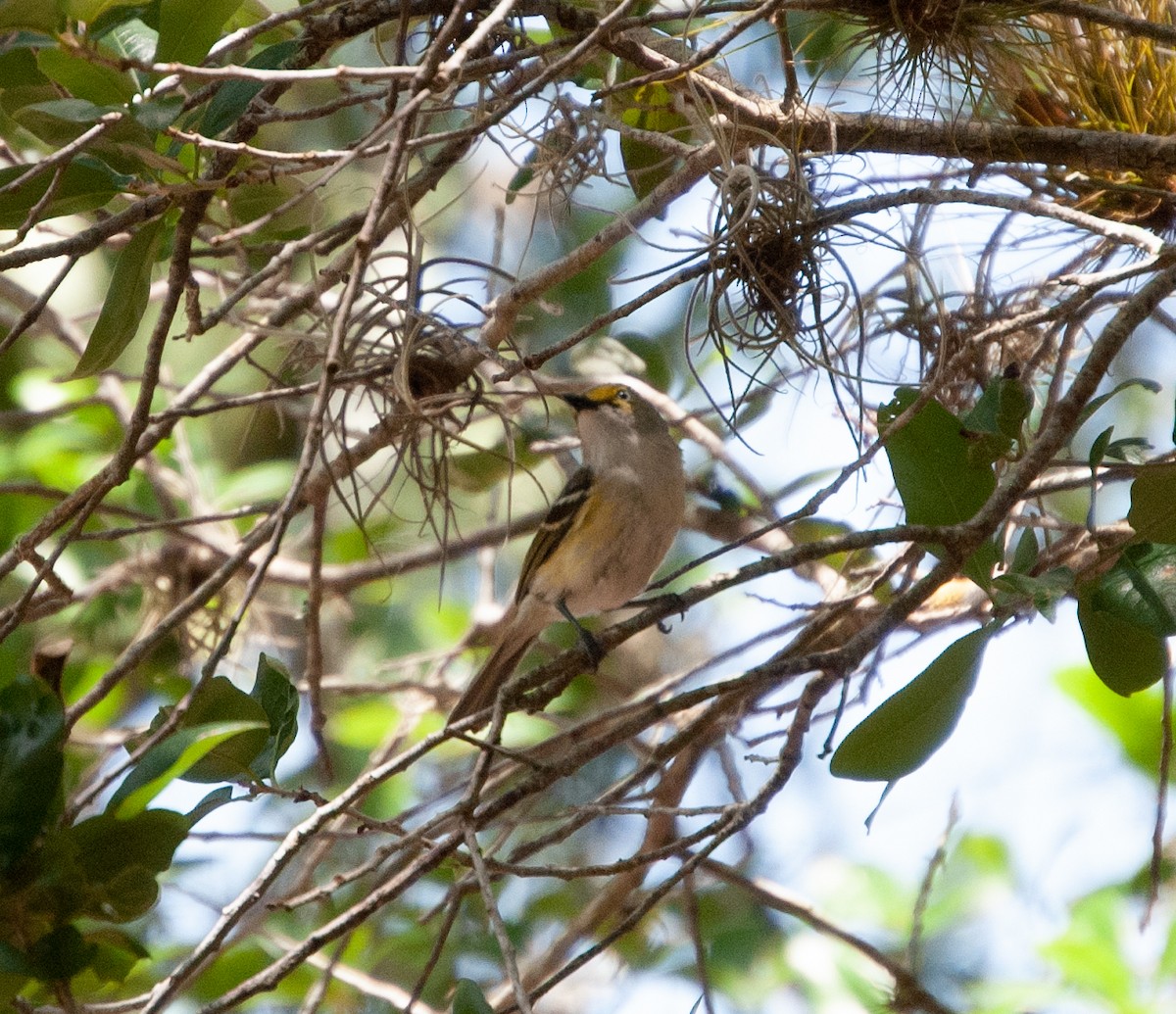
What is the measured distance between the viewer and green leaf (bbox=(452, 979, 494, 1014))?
1923 mm

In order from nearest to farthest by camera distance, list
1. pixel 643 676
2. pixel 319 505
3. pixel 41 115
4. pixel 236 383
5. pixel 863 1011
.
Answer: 1. pixel 41 115
2. pixel 319 505
3. pixel 863 1011
4. pixel 643 676
5. pixel 236 383

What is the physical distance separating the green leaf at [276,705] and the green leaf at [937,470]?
122 centimetres

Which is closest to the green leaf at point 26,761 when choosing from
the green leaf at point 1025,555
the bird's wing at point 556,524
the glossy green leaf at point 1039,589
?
the glossy green leaf at point 1039,589

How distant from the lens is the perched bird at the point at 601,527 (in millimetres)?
4156

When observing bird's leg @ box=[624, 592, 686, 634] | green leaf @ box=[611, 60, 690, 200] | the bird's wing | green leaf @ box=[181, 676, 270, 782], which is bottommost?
green leaf @ box=[181, 676, 270, 782]

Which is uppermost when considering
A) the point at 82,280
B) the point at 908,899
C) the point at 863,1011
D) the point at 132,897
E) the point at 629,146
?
the point at 82,280

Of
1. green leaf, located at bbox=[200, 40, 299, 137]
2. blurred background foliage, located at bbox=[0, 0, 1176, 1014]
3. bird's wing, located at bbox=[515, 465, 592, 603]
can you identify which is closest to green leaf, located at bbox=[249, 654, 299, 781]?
blurred background foliage, located at bbox=[0, 0, 1176, 1014]

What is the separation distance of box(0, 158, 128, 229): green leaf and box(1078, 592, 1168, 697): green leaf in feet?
6.37

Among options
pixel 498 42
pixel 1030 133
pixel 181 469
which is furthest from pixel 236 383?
pixel 1030 133

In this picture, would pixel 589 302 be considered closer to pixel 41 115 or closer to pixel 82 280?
pixel 41 115

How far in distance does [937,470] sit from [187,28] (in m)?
1.63

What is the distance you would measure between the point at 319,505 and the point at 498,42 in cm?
121

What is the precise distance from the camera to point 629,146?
311 centimetres

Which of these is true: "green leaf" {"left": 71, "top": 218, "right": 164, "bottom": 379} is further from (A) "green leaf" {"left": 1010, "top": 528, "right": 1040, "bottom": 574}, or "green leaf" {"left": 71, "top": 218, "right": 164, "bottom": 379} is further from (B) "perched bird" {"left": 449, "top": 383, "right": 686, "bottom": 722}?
(B) "perched bird" {"left": 449, "top": 383, "right": 686, "bottom": 722}
